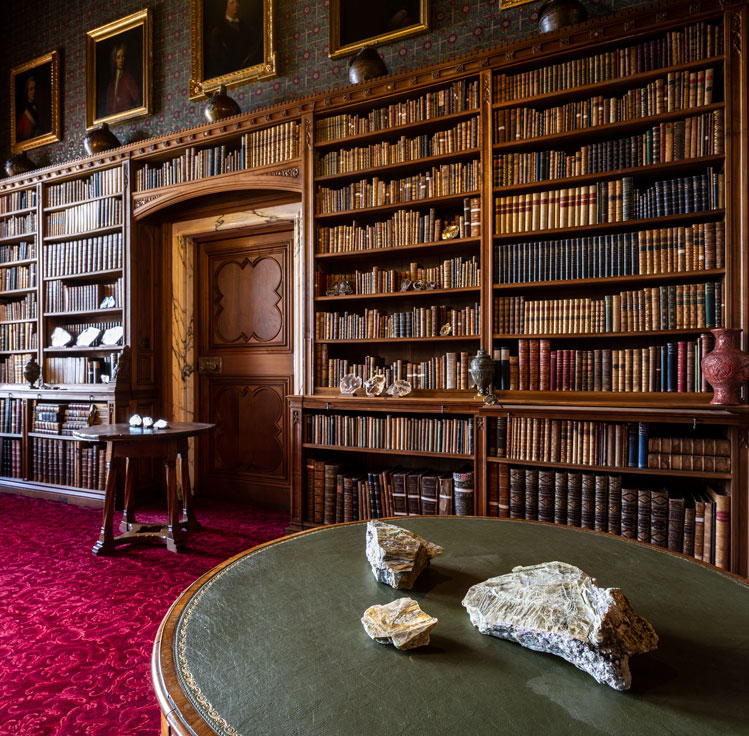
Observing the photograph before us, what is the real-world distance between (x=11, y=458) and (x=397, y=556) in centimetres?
501

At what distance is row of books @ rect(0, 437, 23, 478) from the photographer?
4.64m

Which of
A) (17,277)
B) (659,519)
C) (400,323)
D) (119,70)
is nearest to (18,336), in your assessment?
(17,277)

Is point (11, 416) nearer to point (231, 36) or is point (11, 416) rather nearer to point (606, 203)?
point (231, 36)

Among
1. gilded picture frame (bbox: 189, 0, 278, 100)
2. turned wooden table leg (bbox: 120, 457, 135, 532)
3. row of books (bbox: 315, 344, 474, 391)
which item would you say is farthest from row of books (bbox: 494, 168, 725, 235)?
turned wooden table leg (bbox: 120, 457, 135, 532)

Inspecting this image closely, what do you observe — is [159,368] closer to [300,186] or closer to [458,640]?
[300,186]

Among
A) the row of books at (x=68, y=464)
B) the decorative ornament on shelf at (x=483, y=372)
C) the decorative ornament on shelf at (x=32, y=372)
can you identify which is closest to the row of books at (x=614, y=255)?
the decorative ornament on shelf at (x=483, y=372)

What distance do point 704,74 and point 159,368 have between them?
431cm

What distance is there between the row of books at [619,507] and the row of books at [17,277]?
461 centimetres

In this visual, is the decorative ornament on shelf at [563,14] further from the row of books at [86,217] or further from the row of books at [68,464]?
the row of books at [68,464]

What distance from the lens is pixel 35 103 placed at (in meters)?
5.14

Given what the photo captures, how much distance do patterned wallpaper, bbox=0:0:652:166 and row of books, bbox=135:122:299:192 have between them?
1.56ft

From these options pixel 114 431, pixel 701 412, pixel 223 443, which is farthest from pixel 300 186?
pixel 701 412

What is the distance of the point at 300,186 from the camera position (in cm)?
350

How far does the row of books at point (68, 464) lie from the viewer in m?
4.17
